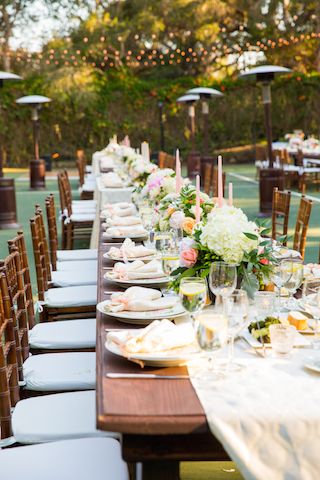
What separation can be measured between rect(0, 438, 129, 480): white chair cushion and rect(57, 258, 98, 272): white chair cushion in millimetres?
2802

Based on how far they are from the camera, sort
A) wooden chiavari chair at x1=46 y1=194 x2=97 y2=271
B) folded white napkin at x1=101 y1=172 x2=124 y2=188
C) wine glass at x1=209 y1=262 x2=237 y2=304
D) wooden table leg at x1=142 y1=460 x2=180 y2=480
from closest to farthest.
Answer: wooden table leg at x1=142 y1=460 x2=180 y2=480
wine glass at x1=209 y1=262 x2=237 y2=304
wooden chiavari chair at x1=46 y1=194 x2=97 y2=271
folded white napkin at x1=101 y1=172 x2=124 y2=188

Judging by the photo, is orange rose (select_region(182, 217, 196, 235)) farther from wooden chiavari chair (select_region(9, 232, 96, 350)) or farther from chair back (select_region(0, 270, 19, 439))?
chair back (select_region(0, 270, 19, 439))

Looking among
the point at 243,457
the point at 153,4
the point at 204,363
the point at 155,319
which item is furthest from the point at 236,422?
the point at 153,4

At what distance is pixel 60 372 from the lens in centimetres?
308

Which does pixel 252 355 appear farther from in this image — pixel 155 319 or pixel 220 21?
pixel 220 21

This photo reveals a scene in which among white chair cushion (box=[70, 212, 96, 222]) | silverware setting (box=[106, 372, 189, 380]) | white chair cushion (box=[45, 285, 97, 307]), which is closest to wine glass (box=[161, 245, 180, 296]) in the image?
silverware setting (box=[106, 372, 189, 380])

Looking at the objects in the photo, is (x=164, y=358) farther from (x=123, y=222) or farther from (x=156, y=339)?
(x=123, y=222)

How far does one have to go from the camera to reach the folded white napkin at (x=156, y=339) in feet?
7.09

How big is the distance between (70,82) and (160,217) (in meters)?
22.8

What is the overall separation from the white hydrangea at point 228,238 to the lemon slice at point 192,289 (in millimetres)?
363

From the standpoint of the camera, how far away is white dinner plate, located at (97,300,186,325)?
2541 millimetres

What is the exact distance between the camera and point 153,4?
2764 centimetres

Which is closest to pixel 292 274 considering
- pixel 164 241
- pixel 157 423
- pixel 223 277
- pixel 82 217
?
pixel 223 277

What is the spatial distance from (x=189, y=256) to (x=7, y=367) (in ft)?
2.64
